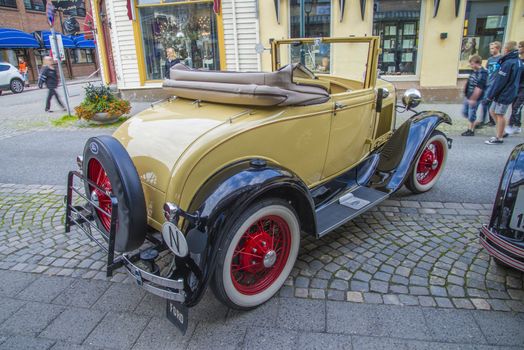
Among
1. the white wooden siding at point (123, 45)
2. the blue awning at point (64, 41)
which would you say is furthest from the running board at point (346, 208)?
the blue awning at point (64, 41)

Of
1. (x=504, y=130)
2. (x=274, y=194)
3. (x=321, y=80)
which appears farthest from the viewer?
(x=504, y=130)

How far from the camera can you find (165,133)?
256 cm

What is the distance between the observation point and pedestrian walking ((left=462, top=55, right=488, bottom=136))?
22.6 ft

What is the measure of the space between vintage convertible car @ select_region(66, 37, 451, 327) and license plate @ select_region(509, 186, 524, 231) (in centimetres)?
110

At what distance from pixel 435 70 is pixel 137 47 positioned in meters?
8.61

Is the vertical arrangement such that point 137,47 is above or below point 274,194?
above

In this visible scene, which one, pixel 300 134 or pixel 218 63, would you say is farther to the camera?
pixel 218 63

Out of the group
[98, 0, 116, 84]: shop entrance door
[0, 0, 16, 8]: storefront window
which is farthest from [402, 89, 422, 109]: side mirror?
[0, 0, 16, 8]: storefront window

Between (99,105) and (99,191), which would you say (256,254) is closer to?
(99,191)

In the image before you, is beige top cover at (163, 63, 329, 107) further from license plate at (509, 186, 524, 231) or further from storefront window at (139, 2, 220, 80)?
storefront window at (139, 2, 220, 80)

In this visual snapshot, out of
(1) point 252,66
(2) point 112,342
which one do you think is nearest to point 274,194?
(2) point 112,342

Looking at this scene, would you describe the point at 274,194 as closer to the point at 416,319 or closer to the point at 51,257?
the point at 416,319

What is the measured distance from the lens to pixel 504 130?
21.6 ft

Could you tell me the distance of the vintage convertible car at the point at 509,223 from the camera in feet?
7.76
